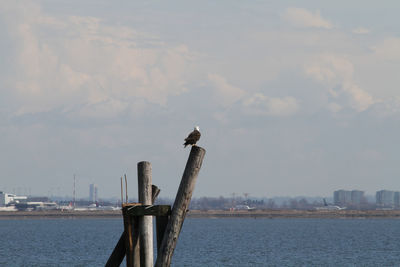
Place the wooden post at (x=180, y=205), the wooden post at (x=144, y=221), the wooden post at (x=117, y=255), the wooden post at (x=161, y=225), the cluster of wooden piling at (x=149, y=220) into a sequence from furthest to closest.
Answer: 1. the wooden post at (x=117, y=255)
2. the wooden post at (x=144, y=221)
3. the wooden post at (x=161, y=225)
4. the cluster of wooden piling at (x=149, y=220)
5. the wooden post at (x=180, y=205)

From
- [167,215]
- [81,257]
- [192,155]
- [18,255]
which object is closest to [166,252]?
[167,215]

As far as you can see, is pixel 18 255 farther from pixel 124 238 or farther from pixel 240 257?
pixel 124 238

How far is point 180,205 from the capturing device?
17.9 meters

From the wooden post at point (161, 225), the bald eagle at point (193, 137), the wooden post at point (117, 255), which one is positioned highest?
the bald eagle at point (193, 137)

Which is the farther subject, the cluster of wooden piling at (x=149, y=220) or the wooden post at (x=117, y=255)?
the wooden post at (x=117, y=255)

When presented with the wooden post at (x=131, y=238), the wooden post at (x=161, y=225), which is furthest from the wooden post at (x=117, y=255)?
the wooden post at (x=161, y=225)

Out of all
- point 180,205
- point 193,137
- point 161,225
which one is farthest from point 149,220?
point 193,137

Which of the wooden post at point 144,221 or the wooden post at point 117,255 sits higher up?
the wooden post at point 144,221

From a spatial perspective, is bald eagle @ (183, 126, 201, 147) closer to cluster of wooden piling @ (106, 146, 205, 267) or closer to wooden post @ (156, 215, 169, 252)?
cluster of wooden piling @ (106, 146, 205, 267)

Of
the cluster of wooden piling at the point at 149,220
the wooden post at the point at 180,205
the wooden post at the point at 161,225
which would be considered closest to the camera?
Result: the wooden post at the point at 180,205

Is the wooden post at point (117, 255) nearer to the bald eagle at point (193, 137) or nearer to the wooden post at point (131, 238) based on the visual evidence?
the wooden post at point (131, 238)

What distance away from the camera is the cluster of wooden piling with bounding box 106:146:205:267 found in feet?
58.4

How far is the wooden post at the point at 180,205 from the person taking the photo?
17.7m

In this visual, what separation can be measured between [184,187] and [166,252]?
5.09 ft
